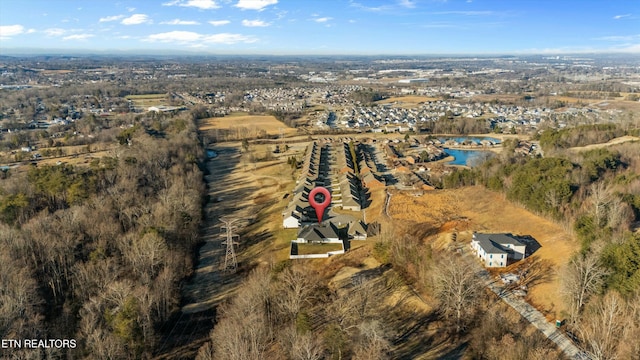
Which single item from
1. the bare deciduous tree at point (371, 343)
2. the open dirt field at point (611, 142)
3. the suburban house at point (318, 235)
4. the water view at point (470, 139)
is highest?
the open dirt field at point (611, 142)

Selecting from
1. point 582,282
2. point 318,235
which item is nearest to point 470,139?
point 318,235

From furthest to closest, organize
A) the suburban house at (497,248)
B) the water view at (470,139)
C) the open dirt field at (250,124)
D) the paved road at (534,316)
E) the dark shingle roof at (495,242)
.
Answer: the open dirt field at (250,124), the water view at (470,139), the dark shingle roof at (495,242), the suburban house at (497,248), the paved road at (534,316)

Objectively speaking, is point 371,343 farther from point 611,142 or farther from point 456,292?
point 611,142

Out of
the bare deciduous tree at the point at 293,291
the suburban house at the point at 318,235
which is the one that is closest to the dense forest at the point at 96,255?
the bare deciduous tree at the point at 293,291

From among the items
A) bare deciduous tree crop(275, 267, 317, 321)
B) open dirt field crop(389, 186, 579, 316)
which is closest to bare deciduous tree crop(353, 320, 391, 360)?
bare deciduous tree crop(275, 267, 317, 321)

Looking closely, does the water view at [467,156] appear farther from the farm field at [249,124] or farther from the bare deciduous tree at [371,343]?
the bare deciduous tree at [371,343]

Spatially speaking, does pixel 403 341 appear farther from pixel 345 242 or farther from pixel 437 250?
pixel 345 242
